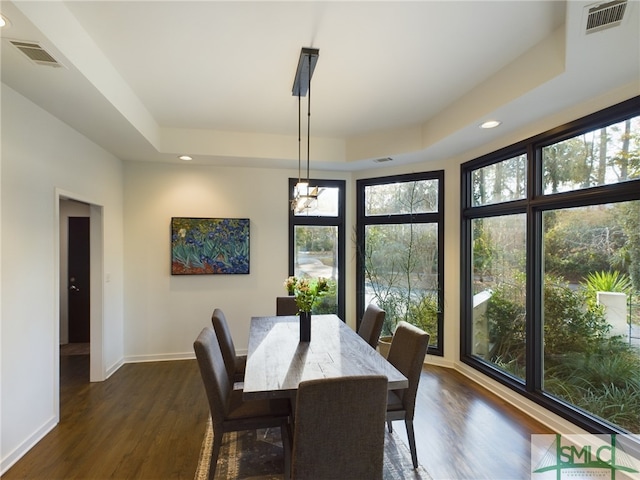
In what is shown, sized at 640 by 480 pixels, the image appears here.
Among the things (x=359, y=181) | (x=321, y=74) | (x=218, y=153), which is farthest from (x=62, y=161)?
(x=359, y=181)

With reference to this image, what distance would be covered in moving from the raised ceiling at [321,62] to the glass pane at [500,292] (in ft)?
3.37

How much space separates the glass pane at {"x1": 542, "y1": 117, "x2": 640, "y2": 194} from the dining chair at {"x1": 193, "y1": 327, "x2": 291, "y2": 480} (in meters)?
2.88

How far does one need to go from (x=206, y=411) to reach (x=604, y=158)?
3.99 meters

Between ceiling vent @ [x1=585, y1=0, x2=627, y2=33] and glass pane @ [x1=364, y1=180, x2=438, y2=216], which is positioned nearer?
ceiling vent @ [x1=585, y1=0, x2=627, y2=33]

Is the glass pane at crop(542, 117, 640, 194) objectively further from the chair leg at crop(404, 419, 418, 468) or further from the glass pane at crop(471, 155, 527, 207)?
the chair leg at crop(404, 419, 418, 468)

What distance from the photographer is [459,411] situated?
2979 millimetres

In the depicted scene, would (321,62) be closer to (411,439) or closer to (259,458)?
(411,439)

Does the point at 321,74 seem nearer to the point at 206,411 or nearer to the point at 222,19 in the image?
the point at 222,19

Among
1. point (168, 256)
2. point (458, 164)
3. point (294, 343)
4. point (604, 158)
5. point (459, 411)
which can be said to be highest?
point (458, 164)

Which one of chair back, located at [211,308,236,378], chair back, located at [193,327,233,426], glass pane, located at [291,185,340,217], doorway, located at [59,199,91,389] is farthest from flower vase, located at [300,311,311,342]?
doorway, located at [59,199,91,389]

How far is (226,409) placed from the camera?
2033 millimetres

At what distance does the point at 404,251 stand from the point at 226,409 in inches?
124

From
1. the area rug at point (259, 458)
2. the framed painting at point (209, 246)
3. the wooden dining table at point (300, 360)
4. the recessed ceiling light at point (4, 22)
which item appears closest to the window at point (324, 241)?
the framed painting at point (209, 246)

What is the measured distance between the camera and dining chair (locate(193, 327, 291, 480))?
6.40 ft
